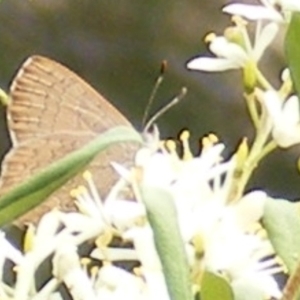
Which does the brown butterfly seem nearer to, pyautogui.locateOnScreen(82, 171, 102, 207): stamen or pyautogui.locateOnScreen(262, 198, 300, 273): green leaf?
pyautogui.locateOnScreen(82, 171, 102, 207): stamen

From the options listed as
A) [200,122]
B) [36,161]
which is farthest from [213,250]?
[200,122]

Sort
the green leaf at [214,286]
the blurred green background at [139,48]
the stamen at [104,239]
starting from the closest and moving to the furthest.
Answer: the green leaf at [214,286]
the stamen at [104,239]
the blurred green background at [139,48]

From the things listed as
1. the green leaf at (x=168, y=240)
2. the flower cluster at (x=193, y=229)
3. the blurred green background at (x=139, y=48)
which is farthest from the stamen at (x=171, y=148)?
the blurred green background at (x=139, y=48)

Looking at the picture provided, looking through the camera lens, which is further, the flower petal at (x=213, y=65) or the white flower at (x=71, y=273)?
the flower petal at (x=213, y=65)

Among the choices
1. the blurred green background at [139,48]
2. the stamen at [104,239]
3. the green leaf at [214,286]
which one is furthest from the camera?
the blurred green background at [139,48]

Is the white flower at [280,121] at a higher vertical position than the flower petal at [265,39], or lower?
lower

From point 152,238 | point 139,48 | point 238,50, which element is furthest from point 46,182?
point 139,48

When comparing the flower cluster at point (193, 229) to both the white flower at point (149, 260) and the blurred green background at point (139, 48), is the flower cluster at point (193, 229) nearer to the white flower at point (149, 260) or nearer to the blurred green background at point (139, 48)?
the white flower at point (149, 260)
